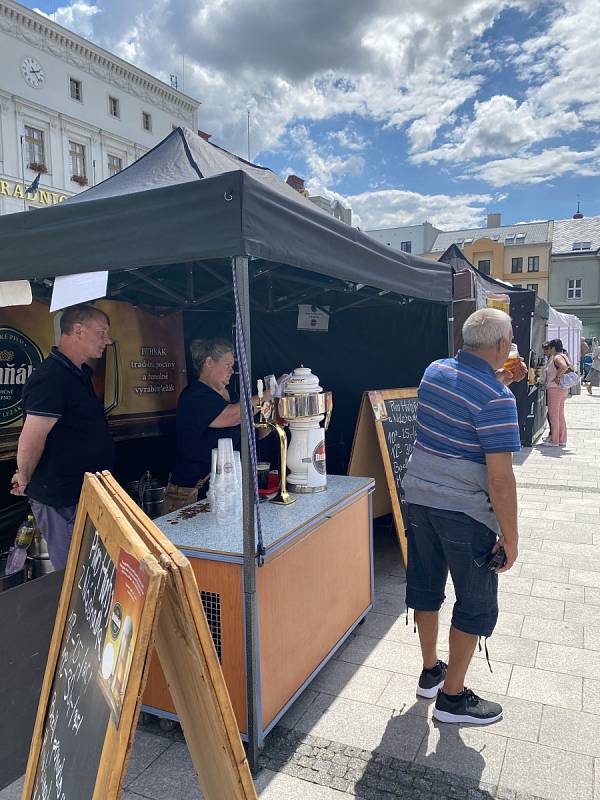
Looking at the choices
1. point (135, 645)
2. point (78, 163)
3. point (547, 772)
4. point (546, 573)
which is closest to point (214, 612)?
point (135, 645)

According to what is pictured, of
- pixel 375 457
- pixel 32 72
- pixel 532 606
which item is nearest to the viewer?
pixel 532 606

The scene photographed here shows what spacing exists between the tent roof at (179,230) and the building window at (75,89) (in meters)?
29.2

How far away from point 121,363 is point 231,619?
8.40 feet

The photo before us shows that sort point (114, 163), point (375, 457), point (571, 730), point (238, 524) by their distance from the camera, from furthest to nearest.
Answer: point (114, 163) → point (375, 457) → point (238, 524) → point (571, 730)

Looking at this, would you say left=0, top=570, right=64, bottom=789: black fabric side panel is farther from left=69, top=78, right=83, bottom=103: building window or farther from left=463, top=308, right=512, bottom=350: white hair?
left=69, top=78, right=83, bottom=103: building window

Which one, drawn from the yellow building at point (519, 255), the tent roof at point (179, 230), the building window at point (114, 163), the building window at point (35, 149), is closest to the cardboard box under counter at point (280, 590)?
the tent roof at point (179, 230)

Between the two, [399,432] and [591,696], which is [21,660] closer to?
[591,696]

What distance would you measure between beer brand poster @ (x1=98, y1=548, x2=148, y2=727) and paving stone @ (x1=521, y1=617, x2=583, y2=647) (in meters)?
2.58

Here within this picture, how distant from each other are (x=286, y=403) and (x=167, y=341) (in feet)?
6.94

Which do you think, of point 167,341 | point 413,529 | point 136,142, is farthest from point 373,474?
point 136,142

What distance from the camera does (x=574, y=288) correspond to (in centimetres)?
3762

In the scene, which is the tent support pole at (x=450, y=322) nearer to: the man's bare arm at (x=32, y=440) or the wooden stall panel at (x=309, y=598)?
the wooden stall panel at (x=309, y=598)

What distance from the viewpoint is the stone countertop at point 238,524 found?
83.8 inches

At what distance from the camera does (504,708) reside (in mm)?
2361
